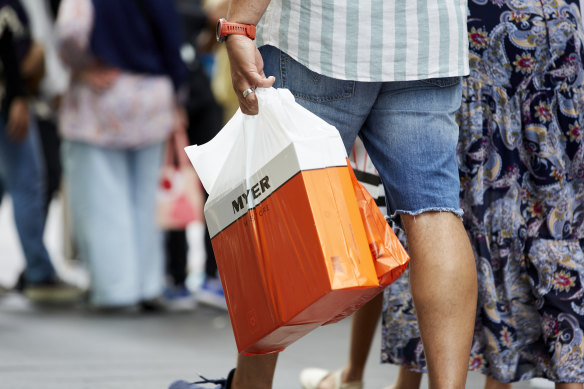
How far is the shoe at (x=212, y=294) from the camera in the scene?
17.7 ft

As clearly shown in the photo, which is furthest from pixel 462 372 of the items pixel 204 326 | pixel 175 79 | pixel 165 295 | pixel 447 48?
pixel 165 295

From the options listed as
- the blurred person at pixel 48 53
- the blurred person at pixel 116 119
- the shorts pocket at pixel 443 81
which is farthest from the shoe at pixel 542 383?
the blurred person at pixel 48 53

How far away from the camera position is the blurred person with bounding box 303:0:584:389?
249cm

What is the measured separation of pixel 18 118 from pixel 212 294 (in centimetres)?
152

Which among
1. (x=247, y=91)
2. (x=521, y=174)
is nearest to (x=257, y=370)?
(x=247, y=91)

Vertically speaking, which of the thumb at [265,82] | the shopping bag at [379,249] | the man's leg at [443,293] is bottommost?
the man's leg at [443,293]

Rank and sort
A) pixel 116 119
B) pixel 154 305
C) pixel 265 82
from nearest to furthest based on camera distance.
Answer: pixel 265 82
pixel 116 119
pixel 154 305

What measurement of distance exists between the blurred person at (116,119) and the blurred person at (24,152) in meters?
0.33

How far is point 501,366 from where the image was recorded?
248 cm

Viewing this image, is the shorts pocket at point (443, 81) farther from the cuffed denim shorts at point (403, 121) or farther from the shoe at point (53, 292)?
the shoe at point (53, 292)

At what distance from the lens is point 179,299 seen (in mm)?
5605

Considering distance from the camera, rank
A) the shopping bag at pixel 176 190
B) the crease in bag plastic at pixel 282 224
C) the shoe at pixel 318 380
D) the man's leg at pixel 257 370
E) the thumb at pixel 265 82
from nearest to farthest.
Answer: the crease in bag plastic at pixel 282 224
the thumb at pixel 265 82
the man's leg at pixel 257 370
the shoe at pixel 318 380
the shopping bag at pixel 176 190

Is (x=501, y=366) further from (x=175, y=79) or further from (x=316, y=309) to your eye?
(x=175, y=79)

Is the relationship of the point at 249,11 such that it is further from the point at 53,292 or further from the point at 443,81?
the point at 53,292
